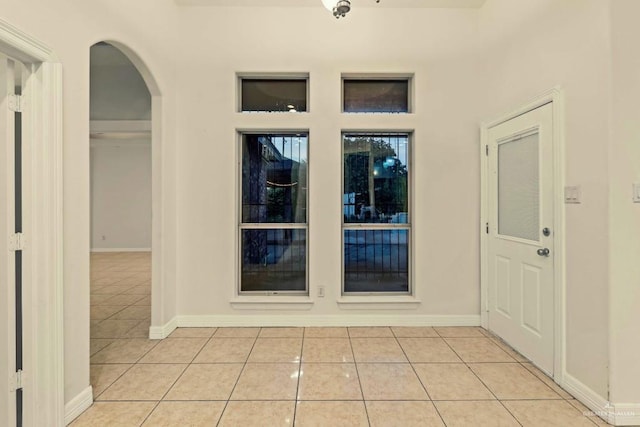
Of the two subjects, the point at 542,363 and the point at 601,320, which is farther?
the point at 542,363

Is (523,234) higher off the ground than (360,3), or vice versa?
(360,3)

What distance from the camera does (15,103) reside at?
1730 millimetres

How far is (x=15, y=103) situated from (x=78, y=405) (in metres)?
1.84

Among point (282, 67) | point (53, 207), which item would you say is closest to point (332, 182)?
point (282, 67)

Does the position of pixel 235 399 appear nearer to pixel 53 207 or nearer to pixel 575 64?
pixel 53 207

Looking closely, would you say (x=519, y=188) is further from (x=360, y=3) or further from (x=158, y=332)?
(x=158, y=332)

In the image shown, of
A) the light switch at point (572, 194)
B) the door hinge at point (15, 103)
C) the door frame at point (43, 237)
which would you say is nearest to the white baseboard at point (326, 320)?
the door frame at point (43, 237)

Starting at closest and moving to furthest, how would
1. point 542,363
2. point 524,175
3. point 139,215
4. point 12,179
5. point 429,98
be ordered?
point 12,179 → point 542,363 → point 524,175 → point 429,98 → point 139,215

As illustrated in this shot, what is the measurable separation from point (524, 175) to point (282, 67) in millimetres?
2536

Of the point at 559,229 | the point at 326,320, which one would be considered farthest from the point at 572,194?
the point at 326,320

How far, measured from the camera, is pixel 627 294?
1.91 m

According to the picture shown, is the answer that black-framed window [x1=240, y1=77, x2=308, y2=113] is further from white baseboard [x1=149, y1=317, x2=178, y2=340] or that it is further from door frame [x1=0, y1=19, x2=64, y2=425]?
white baseboard [x1=149, y1=317, x2=178, y2=340]

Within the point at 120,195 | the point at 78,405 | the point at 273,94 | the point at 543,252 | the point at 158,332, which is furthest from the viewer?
the point at 120,195

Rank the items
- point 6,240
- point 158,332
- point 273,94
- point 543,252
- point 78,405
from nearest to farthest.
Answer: point 6,240 → point 78,405 → point 543,252 → point 158,332 → point 273,94
